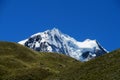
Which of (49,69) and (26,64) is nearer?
(49,69)

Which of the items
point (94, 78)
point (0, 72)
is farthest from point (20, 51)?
point (94, 78)

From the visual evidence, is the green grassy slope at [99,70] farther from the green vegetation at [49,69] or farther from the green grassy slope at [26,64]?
the green grassy slope at [26,64]

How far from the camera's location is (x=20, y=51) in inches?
4973

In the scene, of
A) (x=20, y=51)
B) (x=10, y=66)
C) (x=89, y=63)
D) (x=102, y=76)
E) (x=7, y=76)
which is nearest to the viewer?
(x=102, y=76)

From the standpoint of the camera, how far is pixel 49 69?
3858 inches

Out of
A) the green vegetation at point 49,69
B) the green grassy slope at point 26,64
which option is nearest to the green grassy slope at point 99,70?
the green vegetation at point 49,69

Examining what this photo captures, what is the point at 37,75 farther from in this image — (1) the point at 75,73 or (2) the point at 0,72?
(1) the point at 75,73

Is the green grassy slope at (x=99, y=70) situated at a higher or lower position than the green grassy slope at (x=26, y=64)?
lower

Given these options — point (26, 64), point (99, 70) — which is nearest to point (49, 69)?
point (26, 64)

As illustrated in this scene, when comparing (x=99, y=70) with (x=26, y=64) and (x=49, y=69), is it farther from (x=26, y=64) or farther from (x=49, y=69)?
(x=26, y=64)

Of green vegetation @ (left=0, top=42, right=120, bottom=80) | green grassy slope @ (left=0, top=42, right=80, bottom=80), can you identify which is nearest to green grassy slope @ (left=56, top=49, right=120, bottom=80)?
green vegetation @ (left=0, top=42, right=120, bottom=80)

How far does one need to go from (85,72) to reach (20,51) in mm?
61347

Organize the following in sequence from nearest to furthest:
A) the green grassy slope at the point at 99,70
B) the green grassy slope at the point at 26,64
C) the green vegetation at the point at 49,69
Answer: the green grassy slope at the point at 99,70 < the green vegetation at the point at 49,69 < the green grassy slope at the point at 26,64

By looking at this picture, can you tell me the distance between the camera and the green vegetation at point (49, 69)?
208ft
